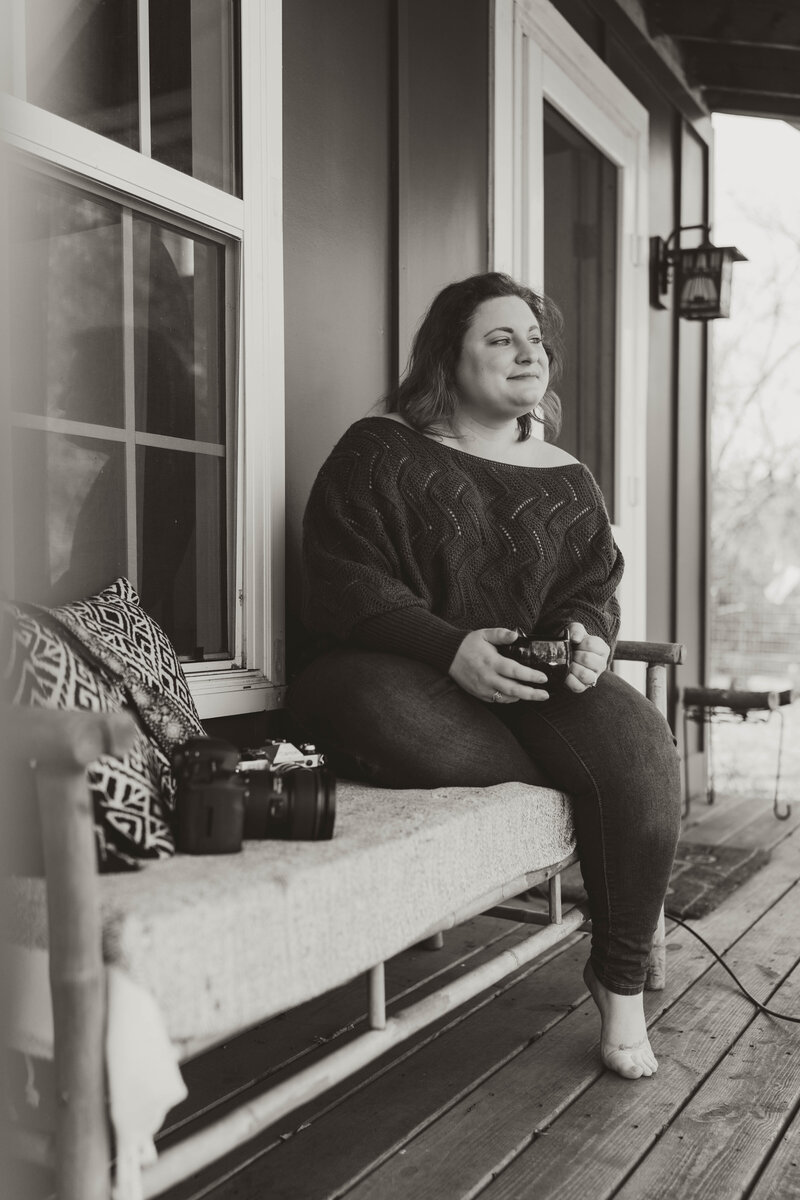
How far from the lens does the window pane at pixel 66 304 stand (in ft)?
5.52

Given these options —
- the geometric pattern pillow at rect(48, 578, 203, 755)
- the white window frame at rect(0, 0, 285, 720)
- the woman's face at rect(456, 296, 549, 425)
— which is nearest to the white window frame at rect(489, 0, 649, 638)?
the woman's face at rect(456, 296, 549, 425)

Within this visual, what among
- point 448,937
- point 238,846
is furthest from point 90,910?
point 448,937

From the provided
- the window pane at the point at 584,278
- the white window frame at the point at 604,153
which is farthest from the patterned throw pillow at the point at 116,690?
the window pane at the point at 584,278

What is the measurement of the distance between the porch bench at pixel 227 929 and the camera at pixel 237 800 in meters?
0.02

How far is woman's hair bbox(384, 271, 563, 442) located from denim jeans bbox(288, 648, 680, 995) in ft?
1.89

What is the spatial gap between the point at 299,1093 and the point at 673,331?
401 cm

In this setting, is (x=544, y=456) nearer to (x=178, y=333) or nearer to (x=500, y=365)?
(x=500, y=365)

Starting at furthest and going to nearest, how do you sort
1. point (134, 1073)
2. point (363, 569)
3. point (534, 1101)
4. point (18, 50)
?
point (363, 569) < point (534, 1101) < point (18, 50) < point (134, 1073)

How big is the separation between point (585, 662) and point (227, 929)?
0.91 metres

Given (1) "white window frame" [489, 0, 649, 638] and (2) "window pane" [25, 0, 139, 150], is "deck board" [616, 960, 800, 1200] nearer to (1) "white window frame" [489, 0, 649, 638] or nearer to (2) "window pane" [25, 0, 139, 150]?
(2) "window pane" [25, 0, 139, 150]

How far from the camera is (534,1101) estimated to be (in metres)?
1.71

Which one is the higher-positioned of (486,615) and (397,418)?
(397,418)

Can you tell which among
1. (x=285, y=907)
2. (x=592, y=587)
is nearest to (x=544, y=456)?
(x=592, y=587)

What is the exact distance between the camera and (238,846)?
1.28 metres
